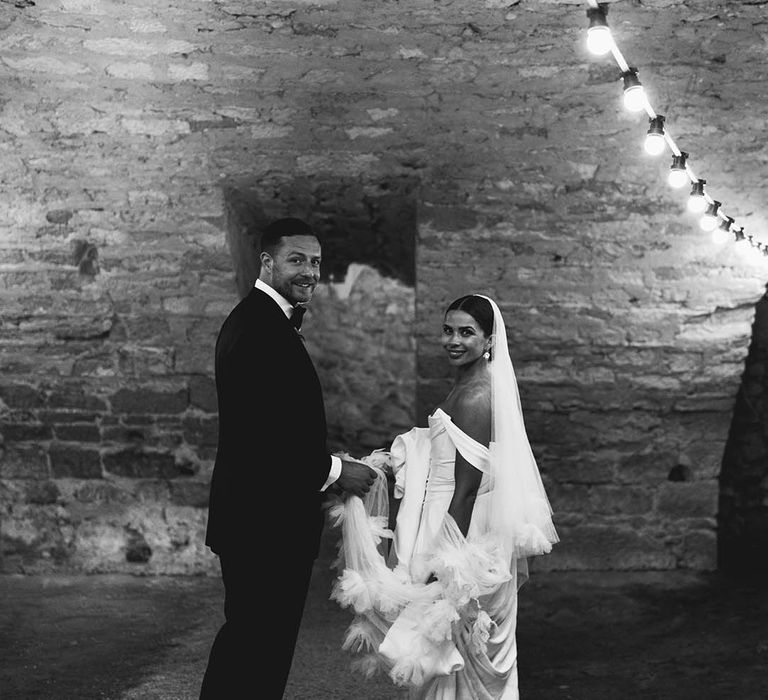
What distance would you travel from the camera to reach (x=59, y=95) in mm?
4270

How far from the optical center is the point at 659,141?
3.63 metres

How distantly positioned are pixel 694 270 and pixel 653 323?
0.36 m

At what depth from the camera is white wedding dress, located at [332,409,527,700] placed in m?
2.95

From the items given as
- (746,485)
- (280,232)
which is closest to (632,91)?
(280,232)

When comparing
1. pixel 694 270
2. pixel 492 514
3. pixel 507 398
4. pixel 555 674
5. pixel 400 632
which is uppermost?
pixel 694 270

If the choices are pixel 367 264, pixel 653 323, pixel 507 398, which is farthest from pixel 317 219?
pixel 507 398

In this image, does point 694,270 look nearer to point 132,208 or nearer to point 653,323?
point 653,323

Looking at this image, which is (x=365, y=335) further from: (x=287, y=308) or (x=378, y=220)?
(x=287, y=308)

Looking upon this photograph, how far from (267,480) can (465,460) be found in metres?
0.69

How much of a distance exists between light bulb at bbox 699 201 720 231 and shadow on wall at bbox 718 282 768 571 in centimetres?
139

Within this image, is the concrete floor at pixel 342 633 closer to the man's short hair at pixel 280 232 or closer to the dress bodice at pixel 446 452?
the dress bodice at pixel 446 452

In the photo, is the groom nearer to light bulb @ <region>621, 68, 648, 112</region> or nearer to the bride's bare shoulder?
the bride's bare shoulder

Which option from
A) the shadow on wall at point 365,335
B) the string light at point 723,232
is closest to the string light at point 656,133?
→ the string light at point 723,232

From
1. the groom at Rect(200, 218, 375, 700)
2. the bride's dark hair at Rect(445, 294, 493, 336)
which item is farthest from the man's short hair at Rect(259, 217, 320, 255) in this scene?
the bride's dark hair at Rect(445, 294, 493, 336)
